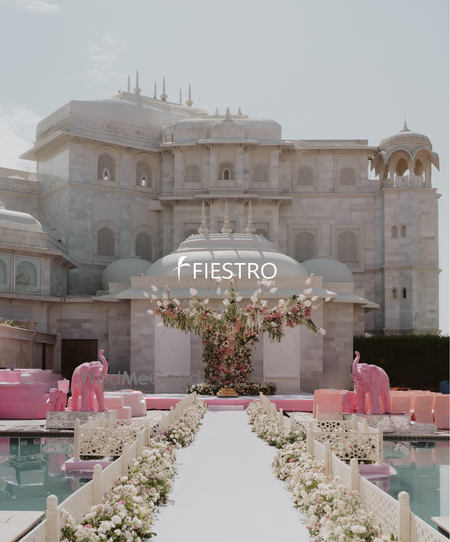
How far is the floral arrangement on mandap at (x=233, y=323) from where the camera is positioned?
Result: 65.1 ft

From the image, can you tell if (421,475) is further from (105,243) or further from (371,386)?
(105,243)

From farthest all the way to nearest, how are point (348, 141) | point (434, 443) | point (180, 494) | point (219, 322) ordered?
point (348, 141)
point (219, 322)
point (434, 443)
point (180, 494)

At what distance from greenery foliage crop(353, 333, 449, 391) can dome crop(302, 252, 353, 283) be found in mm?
4241

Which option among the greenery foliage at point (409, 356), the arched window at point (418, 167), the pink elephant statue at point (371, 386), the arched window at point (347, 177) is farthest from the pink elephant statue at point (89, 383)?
the arched window at point (418, 167)

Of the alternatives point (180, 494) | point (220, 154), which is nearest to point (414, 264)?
point (220, 154)

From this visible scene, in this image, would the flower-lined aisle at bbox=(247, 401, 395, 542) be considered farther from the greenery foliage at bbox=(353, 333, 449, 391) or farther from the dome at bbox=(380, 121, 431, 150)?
the dome at bbox=(380, 121, 431, 150)

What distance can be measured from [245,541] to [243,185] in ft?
102

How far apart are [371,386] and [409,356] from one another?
16204 mm

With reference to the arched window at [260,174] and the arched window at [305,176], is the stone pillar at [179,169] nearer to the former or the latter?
the arched window at [260,174]

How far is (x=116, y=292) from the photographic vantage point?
29.0 metres

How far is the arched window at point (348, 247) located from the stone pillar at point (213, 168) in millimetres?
7615

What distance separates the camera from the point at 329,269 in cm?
3366

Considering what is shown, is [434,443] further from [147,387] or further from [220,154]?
[220,154]

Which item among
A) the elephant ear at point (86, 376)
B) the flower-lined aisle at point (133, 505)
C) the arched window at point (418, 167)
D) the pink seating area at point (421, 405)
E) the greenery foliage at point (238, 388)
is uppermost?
the arched window at point (418, 167)
